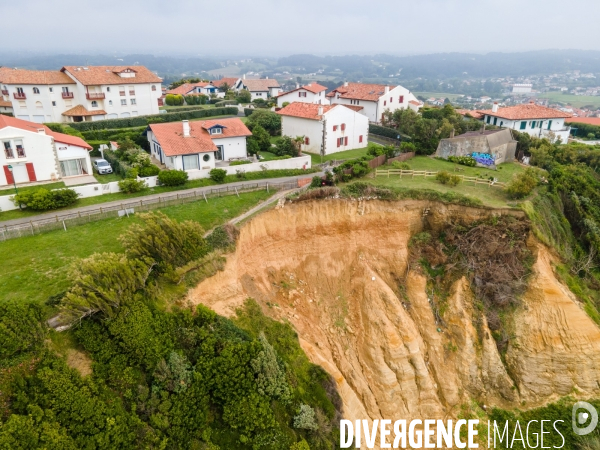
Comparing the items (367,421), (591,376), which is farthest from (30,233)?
(591,376)

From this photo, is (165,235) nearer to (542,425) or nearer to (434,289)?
(434,289)

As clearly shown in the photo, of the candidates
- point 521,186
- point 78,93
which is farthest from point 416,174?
point 78,93

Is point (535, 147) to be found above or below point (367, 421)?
above

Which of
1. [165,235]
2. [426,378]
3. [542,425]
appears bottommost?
[542,425]

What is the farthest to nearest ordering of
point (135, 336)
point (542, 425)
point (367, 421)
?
point (542, 425) → point (367, 421) → point (135, 336)

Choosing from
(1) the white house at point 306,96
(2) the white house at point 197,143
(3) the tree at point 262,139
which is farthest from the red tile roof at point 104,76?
(3) the tree at point 262,139

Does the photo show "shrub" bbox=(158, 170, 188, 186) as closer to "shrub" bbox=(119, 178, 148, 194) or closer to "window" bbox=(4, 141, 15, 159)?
"shrub" bbox=(119, 178, 148, 194)

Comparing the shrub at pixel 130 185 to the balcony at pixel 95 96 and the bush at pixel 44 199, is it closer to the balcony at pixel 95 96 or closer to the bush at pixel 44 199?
the bush at pixel 44 199
